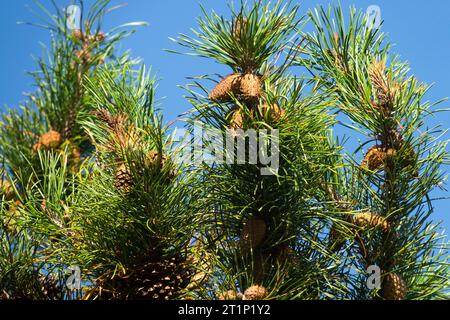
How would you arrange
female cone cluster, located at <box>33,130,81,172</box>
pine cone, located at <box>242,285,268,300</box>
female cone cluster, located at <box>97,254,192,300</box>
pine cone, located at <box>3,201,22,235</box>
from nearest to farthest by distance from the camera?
pine cone, located at <box>242,285,268,300</box> → female cone cluster, located at <box>97,254,192,300</box> → pine cone, located at <box>3,201,22,235</box> → female cone cluster, located at <box>33,130,81,172</box>

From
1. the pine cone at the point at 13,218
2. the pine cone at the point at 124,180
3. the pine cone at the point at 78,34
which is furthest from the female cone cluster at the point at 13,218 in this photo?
the pine cone at the point at 78,34

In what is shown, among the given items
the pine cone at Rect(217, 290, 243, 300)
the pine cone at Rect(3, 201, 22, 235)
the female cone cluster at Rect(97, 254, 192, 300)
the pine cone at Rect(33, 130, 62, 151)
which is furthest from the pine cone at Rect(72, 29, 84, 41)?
the pine cone at Rect(217, 290, 243, 300)

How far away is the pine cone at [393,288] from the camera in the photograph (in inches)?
42.4

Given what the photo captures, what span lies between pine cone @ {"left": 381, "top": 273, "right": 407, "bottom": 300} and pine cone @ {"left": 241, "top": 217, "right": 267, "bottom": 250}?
0.18 metres

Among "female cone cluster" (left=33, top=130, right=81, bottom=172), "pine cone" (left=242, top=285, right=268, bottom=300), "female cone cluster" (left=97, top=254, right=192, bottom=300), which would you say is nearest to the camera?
"pine cone" (left=242, top=285, right=268, bottom=300)

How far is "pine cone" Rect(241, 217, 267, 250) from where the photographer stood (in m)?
1.07

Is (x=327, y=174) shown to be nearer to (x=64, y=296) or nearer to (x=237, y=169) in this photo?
(x=237, y=169)

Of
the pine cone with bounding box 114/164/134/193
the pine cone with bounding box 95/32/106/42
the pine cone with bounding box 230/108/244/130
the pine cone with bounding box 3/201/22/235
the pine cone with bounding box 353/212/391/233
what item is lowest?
the pine cone with bounding box 353/212/391/233

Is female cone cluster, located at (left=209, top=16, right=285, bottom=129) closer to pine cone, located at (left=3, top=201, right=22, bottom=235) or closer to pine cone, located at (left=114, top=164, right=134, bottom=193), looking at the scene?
pine cone, located at (left=114, top=164, right=134, bottom=193)

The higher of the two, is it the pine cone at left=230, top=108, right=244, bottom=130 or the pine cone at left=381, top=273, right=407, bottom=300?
the pine cone at left=230, top=108, right=244, bottom=130

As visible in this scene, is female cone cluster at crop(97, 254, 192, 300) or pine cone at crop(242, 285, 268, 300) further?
female cone cluster at crop(97, 254, 192, 300)

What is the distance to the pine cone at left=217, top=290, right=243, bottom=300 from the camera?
1.00 metres

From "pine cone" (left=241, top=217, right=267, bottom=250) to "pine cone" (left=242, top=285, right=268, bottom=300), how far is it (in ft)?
0.25

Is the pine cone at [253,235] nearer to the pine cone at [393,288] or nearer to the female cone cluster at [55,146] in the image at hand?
the pine cone at [393,288]
